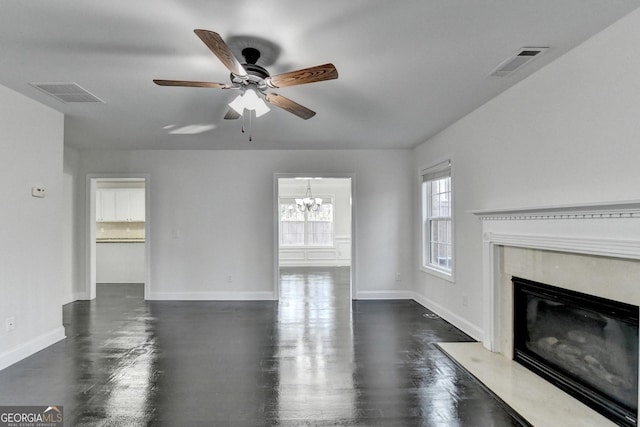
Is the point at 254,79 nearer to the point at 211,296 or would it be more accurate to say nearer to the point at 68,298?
the point at 211,296

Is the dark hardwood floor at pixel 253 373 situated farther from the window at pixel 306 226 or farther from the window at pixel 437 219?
the window at pixel 306 226

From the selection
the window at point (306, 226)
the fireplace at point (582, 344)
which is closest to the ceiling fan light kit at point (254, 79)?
the fireplace at point (582, 344)

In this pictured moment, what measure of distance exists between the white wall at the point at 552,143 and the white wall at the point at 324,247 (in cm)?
559

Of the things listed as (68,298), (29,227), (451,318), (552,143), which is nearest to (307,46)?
(552,143)

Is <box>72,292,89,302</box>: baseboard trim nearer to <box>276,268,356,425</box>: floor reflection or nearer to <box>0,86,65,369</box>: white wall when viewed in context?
<box>0,86,65,369</box>: white wall

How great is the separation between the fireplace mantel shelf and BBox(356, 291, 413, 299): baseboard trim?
8.70 ft

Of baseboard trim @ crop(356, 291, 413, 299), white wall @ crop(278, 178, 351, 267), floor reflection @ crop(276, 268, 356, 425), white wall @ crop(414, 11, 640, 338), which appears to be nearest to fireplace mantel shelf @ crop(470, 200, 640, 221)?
white wall @ crop(414, 11, 640, 338)

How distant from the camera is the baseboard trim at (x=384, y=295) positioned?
5.42 meters

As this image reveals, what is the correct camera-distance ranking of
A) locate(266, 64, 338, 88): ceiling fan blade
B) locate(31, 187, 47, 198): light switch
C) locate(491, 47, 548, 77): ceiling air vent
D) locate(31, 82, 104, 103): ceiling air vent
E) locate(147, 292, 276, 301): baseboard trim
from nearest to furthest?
locate(266, 64, 338, 88): ceiling fan blade → locate(491, 47, 548, 77): ceiling air vent → locate(31, 82, 104, 103): ceiling air vent → locate(31, 187, 47, 198): light switch → locate(147, 292, 276, 301): baseboard trim

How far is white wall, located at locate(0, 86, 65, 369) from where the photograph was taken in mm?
2973

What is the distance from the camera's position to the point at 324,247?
9680mm

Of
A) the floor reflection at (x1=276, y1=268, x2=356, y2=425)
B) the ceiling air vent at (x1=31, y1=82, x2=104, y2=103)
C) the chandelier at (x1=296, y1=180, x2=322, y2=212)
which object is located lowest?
the floor reflection at (x1=276, y1=268, x2=356, y2=425)

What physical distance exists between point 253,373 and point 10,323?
2.34 metres

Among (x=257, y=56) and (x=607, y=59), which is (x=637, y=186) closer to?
(x=607, y=59)
